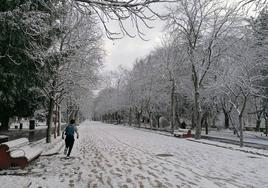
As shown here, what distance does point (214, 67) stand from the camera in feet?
107

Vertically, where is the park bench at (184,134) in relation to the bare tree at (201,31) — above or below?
below

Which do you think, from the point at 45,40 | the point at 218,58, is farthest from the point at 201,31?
the point at 45,40

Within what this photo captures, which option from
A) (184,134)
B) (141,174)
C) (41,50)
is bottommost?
(141,174)

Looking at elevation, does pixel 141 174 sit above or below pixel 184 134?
below

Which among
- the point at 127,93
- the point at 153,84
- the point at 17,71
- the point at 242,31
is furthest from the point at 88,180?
the point at 127,93

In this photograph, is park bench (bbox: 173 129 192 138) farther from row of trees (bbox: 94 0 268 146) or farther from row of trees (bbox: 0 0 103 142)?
row of trees (bbox: 0 0 103 142)

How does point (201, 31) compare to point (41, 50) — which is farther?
point (201, 31)

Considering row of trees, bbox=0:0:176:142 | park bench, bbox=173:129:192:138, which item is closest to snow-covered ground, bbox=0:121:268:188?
row of trees, bbox=0:0:176:142

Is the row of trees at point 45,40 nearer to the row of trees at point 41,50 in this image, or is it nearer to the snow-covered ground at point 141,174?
the row of trees at point 41,50

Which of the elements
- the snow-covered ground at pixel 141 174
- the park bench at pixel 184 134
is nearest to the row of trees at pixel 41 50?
the snow-covered ground at pixel 141 174

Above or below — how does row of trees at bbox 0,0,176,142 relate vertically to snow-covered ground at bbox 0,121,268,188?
above

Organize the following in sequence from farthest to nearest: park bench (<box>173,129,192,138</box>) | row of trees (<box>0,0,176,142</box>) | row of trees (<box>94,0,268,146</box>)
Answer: park bench (<box>173,129,192,138</box>) < row of trees (<box>94,0,268,146</box>) < row of trees (<box>0,0,176,142</box>)

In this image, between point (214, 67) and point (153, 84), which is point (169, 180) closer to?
point (214, 67)

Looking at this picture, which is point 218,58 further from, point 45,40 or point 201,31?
point 45,40
